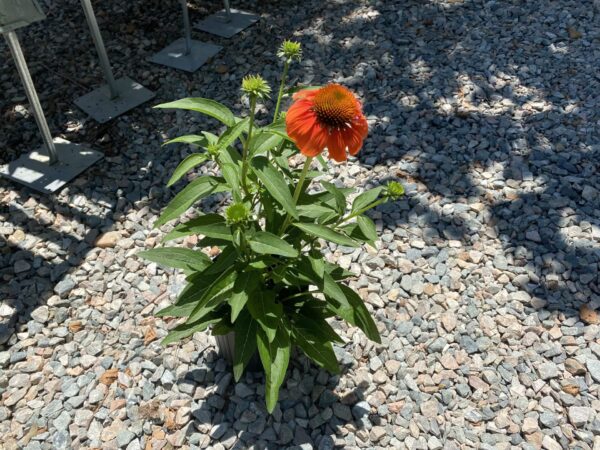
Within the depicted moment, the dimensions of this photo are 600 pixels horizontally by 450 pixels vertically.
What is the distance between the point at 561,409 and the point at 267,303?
1448mm

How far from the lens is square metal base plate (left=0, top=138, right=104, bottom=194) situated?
3510 mm

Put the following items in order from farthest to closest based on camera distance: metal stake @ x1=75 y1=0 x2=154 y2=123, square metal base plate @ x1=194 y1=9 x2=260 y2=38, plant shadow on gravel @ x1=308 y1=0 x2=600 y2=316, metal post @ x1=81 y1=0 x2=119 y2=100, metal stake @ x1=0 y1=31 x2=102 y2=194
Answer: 1. square metal base plate @ x1=194 y1=9 x2=260 y2=38
2. metal stake @ x1=75 y1=0 x2=154 y2=123
3. metal post @ x1=81 y1=0 x2=119 y2=100
4. metal stake @ x1=0 y1=31 x2=102 y2=194
5. plant shadow on gravel @ x1=308 y1=0 x2=600 y2=316

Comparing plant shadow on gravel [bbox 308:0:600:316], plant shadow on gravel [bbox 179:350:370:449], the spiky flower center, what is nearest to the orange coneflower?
the spiky flower center

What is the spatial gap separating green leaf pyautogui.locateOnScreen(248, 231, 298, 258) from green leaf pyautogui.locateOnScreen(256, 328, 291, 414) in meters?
0.34

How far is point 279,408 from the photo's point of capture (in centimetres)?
238

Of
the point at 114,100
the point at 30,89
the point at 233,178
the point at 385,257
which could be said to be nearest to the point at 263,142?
the point at 233,178

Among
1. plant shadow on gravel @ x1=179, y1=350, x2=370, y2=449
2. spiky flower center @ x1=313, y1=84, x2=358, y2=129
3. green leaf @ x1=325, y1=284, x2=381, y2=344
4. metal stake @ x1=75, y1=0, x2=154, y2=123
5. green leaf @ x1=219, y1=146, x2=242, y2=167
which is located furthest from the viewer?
metal stake @ x1=75, y1=0, x2=154, y2=123

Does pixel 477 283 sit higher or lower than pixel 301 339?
lower

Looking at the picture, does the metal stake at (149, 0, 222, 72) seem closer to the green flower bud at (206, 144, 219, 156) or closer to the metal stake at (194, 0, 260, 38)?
the metal stake at (194, 0, 260, 38)

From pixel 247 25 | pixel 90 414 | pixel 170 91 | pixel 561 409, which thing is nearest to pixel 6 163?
pixel 170 91

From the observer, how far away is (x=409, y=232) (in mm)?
3209

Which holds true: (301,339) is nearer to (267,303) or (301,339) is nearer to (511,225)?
(267,303)

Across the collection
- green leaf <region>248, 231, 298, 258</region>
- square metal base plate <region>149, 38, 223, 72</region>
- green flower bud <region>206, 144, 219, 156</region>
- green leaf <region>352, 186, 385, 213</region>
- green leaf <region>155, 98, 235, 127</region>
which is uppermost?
green leaf <region>155, 98, 235, 127</region>

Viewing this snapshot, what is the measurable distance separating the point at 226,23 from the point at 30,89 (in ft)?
7.38
